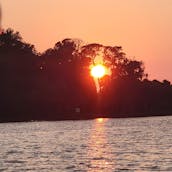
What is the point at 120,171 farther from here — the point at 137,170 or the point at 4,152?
the point at 4,152

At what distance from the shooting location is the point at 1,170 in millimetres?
59594

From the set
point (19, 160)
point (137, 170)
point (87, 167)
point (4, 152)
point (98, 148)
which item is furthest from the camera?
point (98, 148)

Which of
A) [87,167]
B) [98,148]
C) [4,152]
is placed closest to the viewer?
[87,167]

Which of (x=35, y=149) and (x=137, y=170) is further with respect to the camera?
(x=35, y=149)

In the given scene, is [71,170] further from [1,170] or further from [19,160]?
[19,160]

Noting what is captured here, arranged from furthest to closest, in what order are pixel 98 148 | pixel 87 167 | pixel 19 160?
pixel 98 148 → pixel 19 160 → pixel 87 167

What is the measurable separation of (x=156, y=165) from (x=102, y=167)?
4686 millimetres

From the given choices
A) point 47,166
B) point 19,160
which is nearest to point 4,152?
point 19,160

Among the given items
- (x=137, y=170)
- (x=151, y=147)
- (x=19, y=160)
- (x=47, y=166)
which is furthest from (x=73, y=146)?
(x=137, y=170)

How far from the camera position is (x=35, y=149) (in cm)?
8475

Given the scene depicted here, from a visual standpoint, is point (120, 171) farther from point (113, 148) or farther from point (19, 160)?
point (113, 148)

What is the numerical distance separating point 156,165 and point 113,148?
2354cm

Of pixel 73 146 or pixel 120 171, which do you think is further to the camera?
pixel 73 146

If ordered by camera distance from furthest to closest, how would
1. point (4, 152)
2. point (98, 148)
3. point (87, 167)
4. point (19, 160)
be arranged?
point (98, 148) → point (4, 152) → point (19, 160) → point (87, 167)
